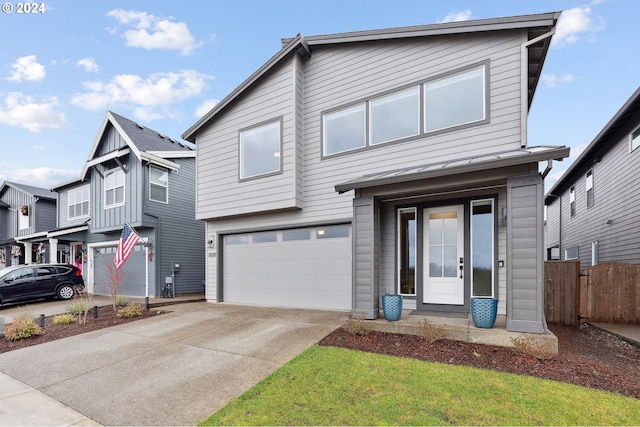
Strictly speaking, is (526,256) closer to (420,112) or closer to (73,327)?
(420,112)

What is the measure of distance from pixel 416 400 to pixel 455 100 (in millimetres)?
5953

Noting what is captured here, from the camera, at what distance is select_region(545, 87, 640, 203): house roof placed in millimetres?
9047

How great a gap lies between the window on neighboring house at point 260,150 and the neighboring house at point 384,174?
0.04 m

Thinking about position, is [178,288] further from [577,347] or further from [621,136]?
[621,136]

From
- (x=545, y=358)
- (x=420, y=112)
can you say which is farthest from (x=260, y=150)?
(x=545, y=358)

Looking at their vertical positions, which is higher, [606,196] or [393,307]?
[606,196]

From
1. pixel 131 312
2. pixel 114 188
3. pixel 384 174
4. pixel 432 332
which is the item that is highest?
pixel 114 188

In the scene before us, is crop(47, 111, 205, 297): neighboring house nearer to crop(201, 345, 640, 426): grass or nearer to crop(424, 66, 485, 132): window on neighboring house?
crop(201, 345, 640, 426): grass

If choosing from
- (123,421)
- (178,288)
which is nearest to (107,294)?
(178,288)

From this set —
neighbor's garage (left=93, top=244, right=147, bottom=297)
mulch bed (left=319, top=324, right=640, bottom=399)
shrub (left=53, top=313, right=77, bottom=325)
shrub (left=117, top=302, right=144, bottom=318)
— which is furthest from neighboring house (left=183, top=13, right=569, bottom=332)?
neighbor's garage (left=93, top=244, right=147, bottom=297)

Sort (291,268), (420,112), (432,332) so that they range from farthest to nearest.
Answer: (291,268) → (420,112) → (432,332)

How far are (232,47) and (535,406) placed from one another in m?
14.6

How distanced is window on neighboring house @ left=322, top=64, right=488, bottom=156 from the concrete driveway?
440 centimetres

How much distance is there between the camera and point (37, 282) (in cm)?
1141
